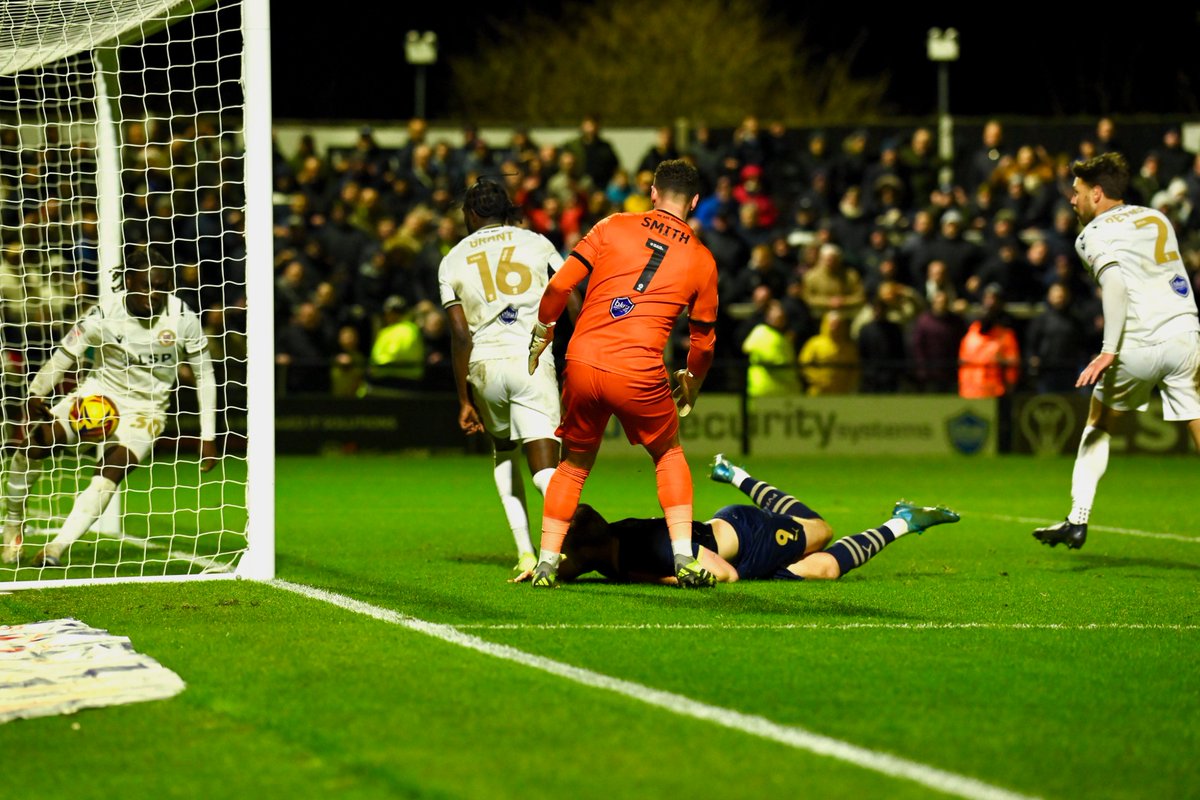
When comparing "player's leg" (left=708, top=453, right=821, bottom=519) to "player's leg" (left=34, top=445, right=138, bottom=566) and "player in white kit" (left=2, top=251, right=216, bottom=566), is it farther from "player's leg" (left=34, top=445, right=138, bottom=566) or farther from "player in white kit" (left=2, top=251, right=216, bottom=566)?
"player's leg" (left=34, top=445, right=138, bottom=566)

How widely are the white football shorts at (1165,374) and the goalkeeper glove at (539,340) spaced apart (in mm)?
3475

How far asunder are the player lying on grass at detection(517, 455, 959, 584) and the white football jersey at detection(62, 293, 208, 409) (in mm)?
2609

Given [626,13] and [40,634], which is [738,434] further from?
[626,13]

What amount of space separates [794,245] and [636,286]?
15460 mm

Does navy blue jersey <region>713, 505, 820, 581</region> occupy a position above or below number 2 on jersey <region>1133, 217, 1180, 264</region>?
below

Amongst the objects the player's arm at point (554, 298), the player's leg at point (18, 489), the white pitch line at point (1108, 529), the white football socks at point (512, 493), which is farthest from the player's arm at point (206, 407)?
the white pitch line at point (1108, 529)

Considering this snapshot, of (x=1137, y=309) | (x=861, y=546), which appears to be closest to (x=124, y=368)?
(x=861, y=546)

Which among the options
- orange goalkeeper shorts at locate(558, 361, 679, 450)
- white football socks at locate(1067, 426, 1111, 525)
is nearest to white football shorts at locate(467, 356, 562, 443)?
orange goalkeeper shorts at locate(558, 361, 679, 450)

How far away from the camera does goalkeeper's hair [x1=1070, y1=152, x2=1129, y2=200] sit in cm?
909

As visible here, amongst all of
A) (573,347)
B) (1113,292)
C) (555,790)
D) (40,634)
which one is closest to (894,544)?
(1113,292)

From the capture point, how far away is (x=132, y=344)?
9.35 m

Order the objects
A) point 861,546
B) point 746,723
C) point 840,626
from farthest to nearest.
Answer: point 861,546, point 840,626, point 746,723

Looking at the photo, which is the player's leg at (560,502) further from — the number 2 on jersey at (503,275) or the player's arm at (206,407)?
the player's arm at (206,407)

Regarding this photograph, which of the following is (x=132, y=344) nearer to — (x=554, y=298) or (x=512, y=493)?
(x=512, y=493)
